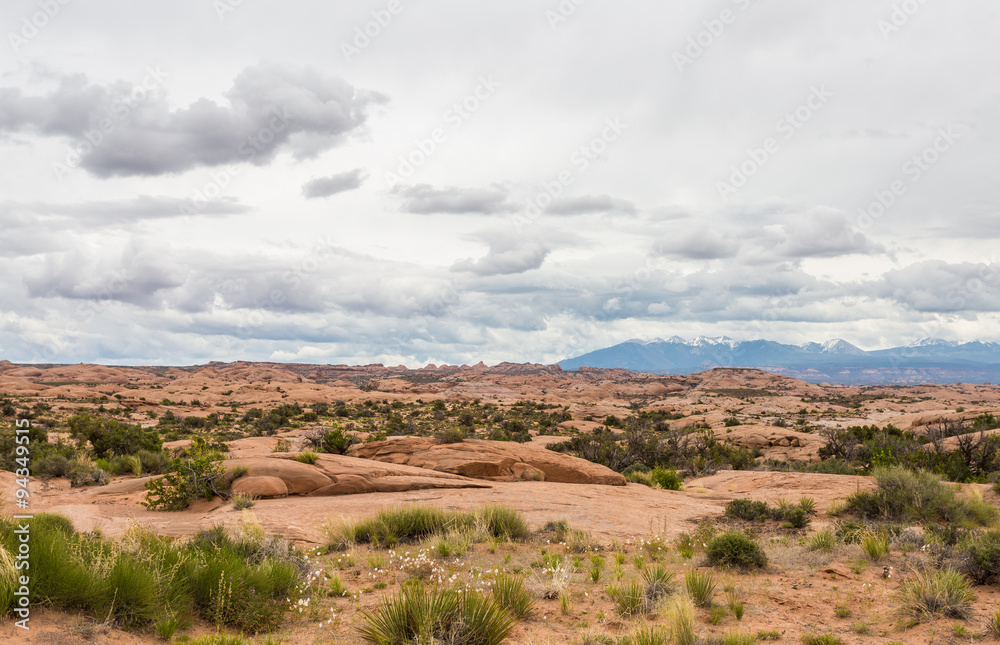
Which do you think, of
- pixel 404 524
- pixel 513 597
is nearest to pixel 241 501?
pixel 404 524

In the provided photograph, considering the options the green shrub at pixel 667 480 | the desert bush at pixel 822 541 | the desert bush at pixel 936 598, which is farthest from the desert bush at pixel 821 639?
the green shrub at pixel 667 480

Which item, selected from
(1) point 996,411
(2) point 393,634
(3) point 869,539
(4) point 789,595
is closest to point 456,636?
(2) point 393,634

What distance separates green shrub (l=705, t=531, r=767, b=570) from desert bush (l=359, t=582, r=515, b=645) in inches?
209

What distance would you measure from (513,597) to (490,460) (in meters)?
12.6

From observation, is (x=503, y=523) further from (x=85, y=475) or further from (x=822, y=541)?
(x=85, y=475)

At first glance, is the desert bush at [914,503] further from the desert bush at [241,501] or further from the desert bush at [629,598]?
the desert bush at [241,501]

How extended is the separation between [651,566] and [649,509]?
6012 mm

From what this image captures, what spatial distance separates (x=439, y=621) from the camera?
21.0ft

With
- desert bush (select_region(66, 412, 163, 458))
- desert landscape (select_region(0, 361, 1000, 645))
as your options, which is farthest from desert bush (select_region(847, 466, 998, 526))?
desert bush (select_region(66, 412, 163, 458))

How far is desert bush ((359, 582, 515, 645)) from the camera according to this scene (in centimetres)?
634

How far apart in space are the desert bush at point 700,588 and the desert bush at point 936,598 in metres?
2.56

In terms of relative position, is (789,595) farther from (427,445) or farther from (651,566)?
(427,445)

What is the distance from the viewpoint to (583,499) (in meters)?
16.6

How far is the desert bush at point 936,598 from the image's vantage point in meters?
7.59
